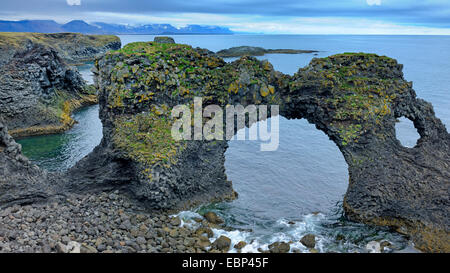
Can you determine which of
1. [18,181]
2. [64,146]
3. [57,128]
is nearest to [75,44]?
[57,128]

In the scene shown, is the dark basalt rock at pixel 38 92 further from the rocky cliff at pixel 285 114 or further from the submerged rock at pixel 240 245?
the submerged rock at pixel 240 245

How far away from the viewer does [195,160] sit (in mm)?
29531

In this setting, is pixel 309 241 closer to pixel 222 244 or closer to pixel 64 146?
pixel 222 244

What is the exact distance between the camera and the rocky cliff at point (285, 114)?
1064 inches

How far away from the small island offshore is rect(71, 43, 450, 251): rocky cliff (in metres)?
0.09

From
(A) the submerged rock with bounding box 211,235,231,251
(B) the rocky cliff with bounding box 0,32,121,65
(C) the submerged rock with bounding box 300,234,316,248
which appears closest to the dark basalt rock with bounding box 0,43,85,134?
(A) the submerged rock with bounding box 211,235,231,251

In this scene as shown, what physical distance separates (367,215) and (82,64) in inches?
5839

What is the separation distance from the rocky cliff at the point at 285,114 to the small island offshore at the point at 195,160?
0.28 feet

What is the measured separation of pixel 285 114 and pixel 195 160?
31.2ft

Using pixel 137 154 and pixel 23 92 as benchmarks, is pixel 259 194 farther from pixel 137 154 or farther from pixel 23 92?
pixel 23 92

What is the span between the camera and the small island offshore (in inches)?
952

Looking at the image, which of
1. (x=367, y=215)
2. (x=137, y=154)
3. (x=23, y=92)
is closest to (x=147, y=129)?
(x=137, y=154)
